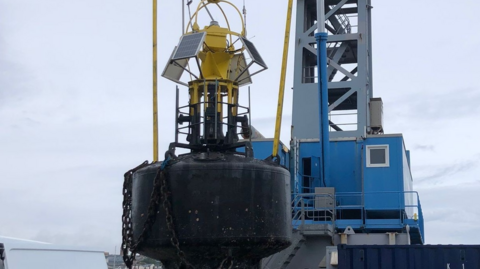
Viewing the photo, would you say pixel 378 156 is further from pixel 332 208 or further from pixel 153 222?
pixel 153 222

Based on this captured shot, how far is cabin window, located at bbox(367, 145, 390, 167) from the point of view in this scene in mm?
26984

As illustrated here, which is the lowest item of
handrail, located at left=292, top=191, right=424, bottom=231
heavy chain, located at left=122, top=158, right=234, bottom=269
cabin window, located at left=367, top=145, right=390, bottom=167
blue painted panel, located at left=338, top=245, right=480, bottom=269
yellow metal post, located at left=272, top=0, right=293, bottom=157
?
blue painted panel, located at left=338, top=245, right=480, bottom=269

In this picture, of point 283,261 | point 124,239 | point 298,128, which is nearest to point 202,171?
point 124,239

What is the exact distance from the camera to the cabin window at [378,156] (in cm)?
2698

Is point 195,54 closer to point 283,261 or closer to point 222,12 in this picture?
point 222,12

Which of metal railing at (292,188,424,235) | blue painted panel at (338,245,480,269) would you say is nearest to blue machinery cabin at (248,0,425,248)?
metal railing at (292,188,424,235)

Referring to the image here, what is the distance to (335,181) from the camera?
92.6ft

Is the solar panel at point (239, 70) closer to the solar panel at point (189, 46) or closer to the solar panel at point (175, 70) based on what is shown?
the solar panel at point (175, 70)

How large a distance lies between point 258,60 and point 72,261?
4.10 m

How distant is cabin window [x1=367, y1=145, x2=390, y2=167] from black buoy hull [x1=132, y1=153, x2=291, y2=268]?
693 inches

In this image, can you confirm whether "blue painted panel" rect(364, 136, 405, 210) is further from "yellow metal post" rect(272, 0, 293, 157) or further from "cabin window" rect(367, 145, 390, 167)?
"yellow metal post" rect(272, 0, 293, 157)

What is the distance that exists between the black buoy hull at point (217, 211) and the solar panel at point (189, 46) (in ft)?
5.15

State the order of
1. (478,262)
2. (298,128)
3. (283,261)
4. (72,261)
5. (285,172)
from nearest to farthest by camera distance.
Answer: (285,172) → (72,261) → (478,262) → (283,261) → (298,128)

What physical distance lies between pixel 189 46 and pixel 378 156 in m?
17.5
